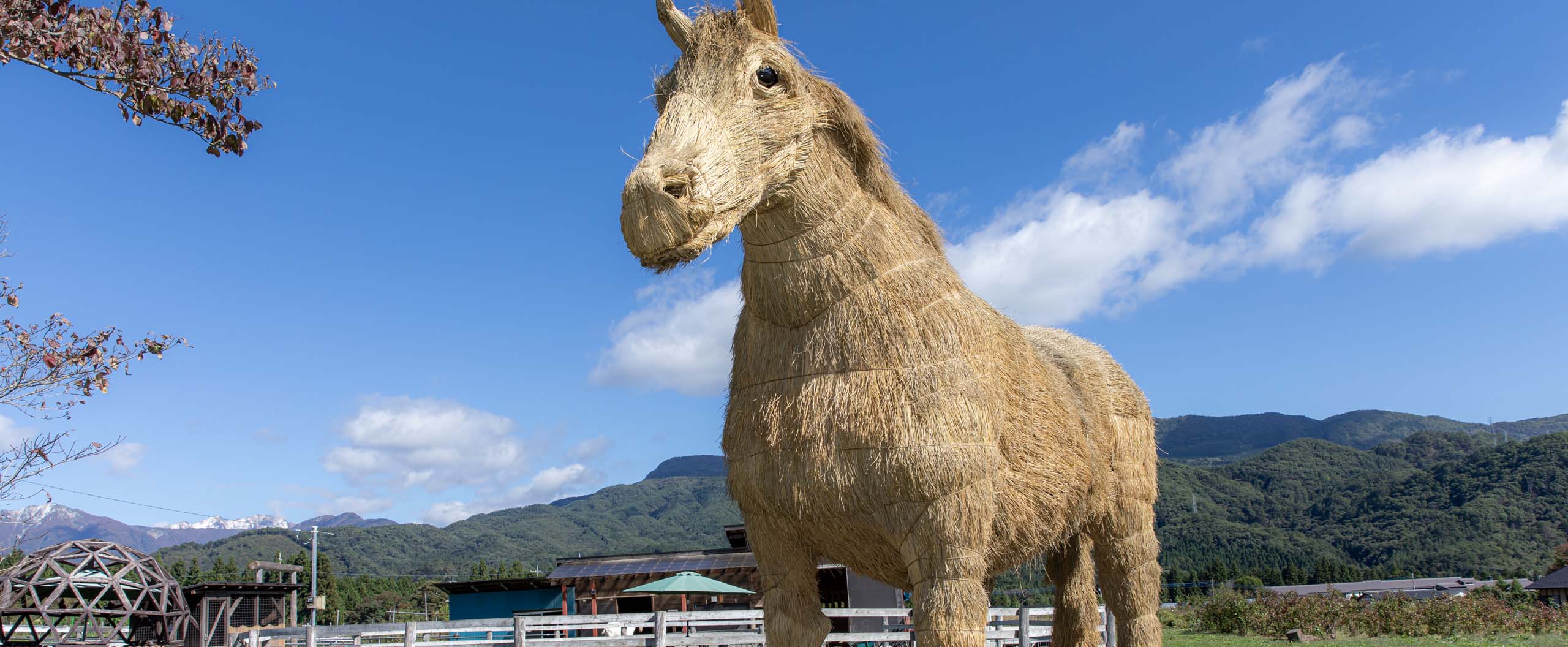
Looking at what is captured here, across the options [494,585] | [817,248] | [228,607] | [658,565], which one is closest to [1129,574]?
[817,248]

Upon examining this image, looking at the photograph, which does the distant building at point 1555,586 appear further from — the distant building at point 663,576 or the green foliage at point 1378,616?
the distant building at point 663,576

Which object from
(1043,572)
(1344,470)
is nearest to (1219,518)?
(1344,470)

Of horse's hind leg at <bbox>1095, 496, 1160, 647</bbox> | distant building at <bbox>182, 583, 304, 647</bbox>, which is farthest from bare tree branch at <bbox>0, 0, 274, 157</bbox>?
distant building at <bbox>182, 583, 304, 647</bbox>

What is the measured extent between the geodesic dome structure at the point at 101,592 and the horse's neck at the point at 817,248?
19080 mm

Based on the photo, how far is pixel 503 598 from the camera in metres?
30.2

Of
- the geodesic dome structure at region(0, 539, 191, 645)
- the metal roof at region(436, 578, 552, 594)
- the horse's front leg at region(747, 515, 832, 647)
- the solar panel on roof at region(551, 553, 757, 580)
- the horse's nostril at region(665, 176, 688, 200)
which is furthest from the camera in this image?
the metal roof at region(436, 578, 552, 594)

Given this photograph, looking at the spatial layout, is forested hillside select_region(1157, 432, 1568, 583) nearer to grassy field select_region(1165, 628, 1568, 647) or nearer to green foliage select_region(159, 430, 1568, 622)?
green foliage select_region(159, 430, 1568, 622)

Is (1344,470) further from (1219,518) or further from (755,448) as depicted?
(755,448)

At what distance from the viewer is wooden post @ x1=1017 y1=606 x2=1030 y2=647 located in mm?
10164

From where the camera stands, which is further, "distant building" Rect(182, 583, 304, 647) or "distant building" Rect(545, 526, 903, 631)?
"distant building" Rect(545, 526, 903, 631)

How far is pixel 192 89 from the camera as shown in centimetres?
373

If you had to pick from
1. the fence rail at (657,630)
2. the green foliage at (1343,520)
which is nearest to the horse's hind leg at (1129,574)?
the fence rail at (657,630)

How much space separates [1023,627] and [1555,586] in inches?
1632

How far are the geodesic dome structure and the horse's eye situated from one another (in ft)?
63.8
